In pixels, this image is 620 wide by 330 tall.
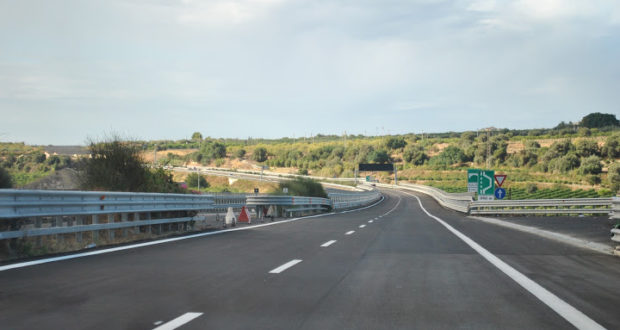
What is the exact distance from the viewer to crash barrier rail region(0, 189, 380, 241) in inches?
401

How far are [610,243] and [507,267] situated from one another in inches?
230

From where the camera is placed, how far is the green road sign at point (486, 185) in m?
36.5

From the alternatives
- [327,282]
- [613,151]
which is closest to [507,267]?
[327,282]

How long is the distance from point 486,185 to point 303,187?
18.4 m

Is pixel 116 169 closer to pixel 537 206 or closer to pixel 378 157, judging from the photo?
pixel 537 206

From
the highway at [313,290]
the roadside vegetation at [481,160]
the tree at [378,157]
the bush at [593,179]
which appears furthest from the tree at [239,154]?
the highway at [313,290]

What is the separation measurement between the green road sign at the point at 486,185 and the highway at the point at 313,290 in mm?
24755

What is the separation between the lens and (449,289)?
24.8ft

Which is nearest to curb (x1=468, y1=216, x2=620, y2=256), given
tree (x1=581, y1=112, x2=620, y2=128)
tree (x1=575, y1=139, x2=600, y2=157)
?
tree (x1=575, y1=139, x2=600, y2=157)

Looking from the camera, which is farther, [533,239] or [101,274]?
[533,239]

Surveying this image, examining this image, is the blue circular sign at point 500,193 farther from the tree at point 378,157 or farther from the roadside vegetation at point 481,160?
the tree at point 378,157

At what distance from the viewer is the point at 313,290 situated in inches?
288

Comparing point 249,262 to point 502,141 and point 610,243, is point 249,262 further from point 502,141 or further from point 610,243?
point 502,141

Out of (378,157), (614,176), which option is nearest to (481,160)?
(378,157)
